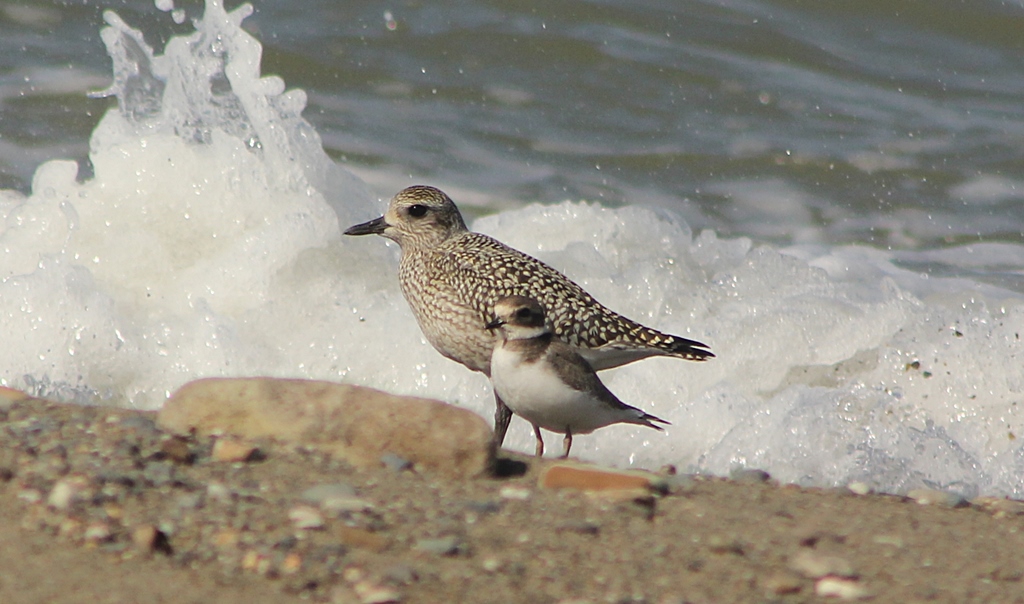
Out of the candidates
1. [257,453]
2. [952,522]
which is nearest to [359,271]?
[257,453]

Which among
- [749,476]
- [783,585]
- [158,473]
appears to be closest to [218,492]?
[158,473]

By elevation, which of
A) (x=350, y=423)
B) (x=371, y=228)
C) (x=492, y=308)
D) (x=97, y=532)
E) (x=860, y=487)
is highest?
(x=371, y=228)

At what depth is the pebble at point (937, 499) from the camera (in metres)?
4.23

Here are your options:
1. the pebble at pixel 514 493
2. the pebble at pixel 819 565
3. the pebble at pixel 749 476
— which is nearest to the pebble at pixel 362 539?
the pebble at pixel 514 493

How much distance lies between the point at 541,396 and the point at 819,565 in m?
1.35

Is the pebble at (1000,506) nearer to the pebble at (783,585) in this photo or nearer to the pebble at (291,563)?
the pebble at (783,585)

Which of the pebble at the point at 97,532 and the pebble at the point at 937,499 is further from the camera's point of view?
the pebble at the point at 937,499

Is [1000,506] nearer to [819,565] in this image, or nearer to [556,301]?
[819,565]

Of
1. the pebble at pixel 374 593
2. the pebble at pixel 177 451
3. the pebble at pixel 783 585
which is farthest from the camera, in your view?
the pebble at pixel 177 451

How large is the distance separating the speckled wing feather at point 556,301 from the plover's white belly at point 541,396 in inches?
15.0

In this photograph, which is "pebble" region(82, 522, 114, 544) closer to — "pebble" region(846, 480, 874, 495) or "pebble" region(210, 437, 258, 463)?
"pebble" region(210, 437, 258, 463)

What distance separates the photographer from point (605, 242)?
7.14 m

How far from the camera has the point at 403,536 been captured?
319 cm

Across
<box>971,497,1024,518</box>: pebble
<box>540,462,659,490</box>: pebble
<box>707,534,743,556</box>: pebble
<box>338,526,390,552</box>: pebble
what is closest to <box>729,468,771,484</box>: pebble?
<box>971,497,1024,518</box>: pebble
